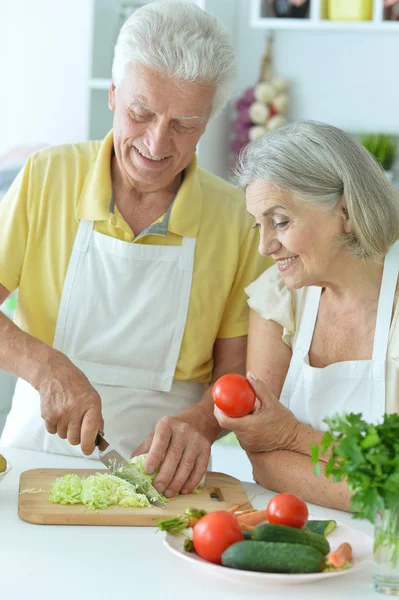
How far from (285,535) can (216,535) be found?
0.11 metres

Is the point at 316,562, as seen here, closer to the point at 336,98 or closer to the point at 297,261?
the point at 297,261

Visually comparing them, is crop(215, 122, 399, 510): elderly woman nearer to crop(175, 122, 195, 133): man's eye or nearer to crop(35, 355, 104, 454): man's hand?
crop(175, 122, 195, 133): man's eye

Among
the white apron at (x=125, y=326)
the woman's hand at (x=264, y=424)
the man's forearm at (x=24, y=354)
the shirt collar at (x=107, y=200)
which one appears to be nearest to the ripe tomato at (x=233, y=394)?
the woman's hand at (x=264, y=424)

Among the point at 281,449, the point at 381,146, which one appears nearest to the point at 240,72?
the point at 381,146

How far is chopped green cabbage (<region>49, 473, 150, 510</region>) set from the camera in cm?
170

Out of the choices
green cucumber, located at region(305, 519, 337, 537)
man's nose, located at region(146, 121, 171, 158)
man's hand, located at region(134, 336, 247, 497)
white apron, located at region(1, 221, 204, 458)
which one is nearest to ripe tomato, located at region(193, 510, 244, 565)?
green cucumber, located at region(305, 519, 337, 537)

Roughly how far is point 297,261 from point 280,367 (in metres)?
0.27

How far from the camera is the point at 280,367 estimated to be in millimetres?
2117

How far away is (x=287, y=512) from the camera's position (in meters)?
1.44

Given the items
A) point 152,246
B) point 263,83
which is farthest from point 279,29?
point 152,246

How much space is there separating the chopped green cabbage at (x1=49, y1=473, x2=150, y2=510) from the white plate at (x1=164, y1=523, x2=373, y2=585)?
28 centimetres

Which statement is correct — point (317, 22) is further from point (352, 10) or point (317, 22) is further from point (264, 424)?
point (264, 424)

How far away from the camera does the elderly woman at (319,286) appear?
1.93 metres

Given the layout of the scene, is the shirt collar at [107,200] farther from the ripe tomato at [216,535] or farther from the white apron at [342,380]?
the ripe tomato at [216,535]
